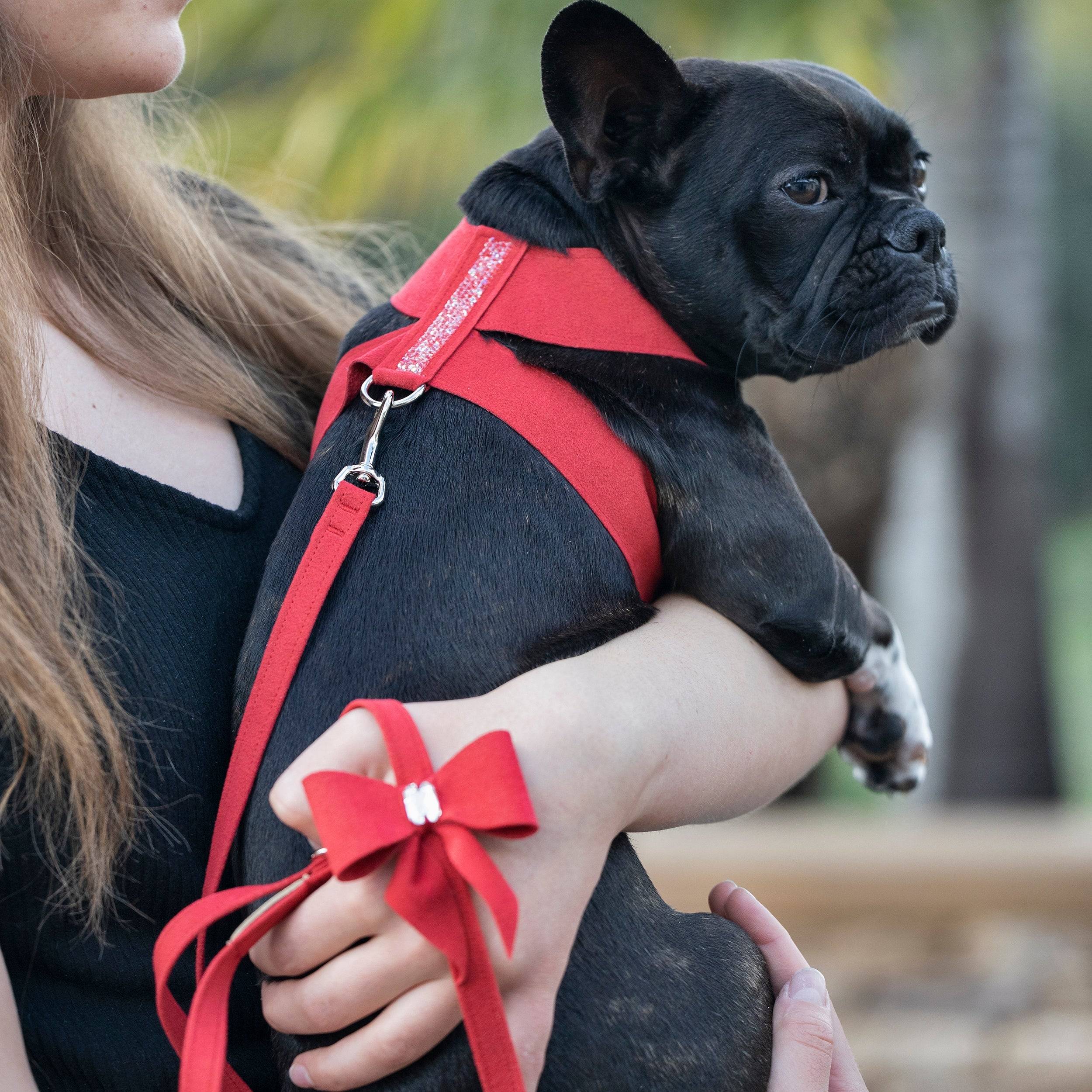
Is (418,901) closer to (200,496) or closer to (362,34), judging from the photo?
(200,496)

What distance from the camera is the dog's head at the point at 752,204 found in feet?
5.02

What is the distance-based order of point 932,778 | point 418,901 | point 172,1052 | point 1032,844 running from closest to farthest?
point 418,901
point 172,1052
point 1032,844
point 932,778

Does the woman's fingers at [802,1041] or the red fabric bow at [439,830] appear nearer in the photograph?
the red fabric bow at [439,830]

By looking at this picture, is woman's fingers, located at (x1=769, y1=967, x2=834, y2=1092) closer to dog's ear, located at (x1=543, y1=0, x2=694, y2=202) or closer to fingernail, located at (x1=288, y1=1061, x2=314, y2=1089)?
fingernail, located at (x1=288, y1=1061, x2=314, y2=1089)

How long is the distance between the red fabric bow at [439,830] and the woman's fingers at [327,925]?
0.03 meters

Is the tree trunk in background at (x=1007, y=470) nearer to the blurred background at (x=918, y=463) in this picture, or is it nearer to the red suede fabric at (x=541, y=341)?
the blurred background at (x=918, y=463)

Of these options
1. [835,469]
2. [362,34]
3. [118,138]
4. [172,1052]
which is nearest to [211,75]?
[362,34]

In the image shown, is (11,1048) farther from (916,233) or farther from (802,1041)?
(916,233)

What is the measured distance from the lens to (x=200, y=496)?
152 centimetres

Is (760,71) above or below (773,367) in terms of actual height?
above

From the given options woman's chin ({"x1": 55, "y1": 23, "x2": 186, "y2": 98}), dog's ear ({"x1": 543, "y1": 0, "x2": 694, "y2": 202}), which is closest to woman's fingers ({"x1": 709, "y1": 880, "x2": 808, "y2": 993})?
dog's ear ({"x1": 543, "y1": 0, "x2": 694, "y2": 202})

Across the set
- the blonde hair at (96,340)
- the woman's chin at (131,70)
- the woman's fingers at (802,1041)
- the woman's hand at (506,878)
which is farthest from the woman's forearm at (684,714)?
the woman's chin at (131,70)

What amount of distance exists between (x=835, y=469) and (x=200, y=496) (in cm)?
451

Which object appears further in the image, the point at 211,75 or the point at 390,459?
the point at 211,75
